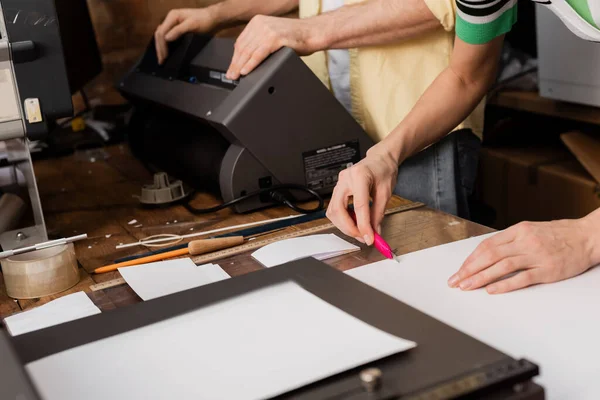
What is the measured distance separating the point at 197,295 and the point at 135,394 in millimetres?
169

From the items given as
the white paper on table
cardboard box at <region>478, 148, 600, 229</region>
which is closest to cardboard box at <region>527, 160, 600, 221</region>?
cardboard box at <region>478, 148, 600, 229</region>

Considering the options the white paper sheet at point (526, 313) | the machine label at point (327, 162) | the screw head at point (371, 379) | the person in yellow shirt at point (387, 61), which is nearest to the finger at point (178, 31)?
the person in yellow shirt at point (387, 61)

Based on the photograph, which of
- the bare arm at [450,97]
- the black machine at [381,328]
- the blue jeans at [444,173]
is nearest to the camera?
the black machine at [381,328]

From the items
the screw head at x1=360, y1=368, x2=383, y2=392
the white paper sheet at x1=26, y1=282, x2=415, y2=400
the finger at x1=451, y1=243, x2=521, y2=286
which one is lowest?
the finger at x1=451, y1=243, x2=521, y2=286

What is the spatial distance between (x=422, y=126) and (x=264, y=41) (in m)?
0.31

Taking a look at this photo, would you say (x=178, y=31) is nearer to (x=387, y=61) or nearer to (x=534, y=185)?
(x=387, y=61)

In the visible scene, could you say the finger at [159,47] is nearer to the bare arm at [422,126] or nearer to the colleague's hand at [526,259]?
the bare arm at [422,126]

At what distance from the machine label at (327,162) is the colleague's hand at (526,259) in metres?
0.46

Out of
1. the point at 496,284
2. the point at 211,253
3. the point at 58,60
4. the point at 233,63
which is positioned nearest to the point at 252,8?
the point at 233,63

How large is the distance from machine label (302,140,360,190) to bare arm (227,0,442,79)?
18cm

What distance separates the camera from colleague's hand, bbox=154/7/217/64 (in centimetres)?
153

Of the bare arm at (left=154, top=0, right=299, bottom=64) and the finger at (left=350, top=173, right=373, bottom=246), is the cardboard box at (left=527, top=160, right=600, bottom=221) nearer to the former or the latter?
the bare arm at (left=154, top=0, right=299, bottom=64)

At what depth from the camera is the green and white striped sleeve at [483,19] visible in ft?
3.29

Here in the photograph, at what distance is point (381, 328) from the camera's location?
25.0 inches
